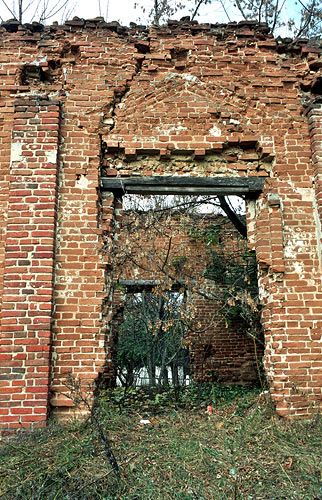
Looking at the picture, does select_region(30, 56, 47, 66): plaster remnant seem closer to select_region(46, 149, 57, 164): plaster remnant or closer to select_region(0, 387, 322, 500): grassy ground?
select_region(46, 149, 57, 164): plaster remnant

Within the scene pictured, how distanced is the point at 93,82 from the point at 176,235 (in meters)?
6.00

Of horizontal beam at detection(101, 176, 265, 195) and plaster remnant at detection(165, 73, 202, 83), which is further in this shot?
plaster remnant at detection(165, 73, 202, 83)

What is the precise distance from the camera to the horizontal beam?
222 inches

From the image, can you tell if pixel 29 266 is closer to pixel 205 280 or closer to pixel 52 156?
pixel 52 156

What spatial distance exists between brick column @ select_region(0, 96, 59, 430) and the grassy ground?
43 centimetres

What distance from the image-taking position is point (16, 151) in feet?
17.6

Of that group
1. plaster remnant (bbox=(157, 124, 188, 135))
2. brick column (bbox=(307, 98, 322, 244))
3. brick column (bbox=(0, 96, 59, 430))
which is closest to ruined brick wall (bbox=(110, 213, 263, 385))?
plaster remnant (bbox=(157, 124, 188, 135))

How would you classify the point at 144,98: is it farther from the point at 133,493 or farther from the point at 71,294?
the point at 133,493

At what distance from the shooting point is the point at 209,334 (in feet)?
36.4

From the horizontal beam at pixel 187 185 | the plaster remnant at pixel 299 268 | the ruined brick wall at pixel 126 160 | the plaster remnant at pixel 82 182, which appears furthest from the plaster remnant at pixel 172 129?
the plaster remnant at pixel 299 268

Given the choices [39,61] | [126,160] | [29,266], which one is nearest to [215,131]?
[126,160]

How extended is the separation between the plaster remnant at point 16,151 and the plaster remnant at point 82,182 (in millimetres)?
725

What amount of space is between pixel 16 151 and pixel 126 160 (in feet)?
4.42

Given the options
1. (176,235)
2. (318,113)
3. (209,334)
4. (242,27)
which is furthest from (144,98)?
(209,334)
